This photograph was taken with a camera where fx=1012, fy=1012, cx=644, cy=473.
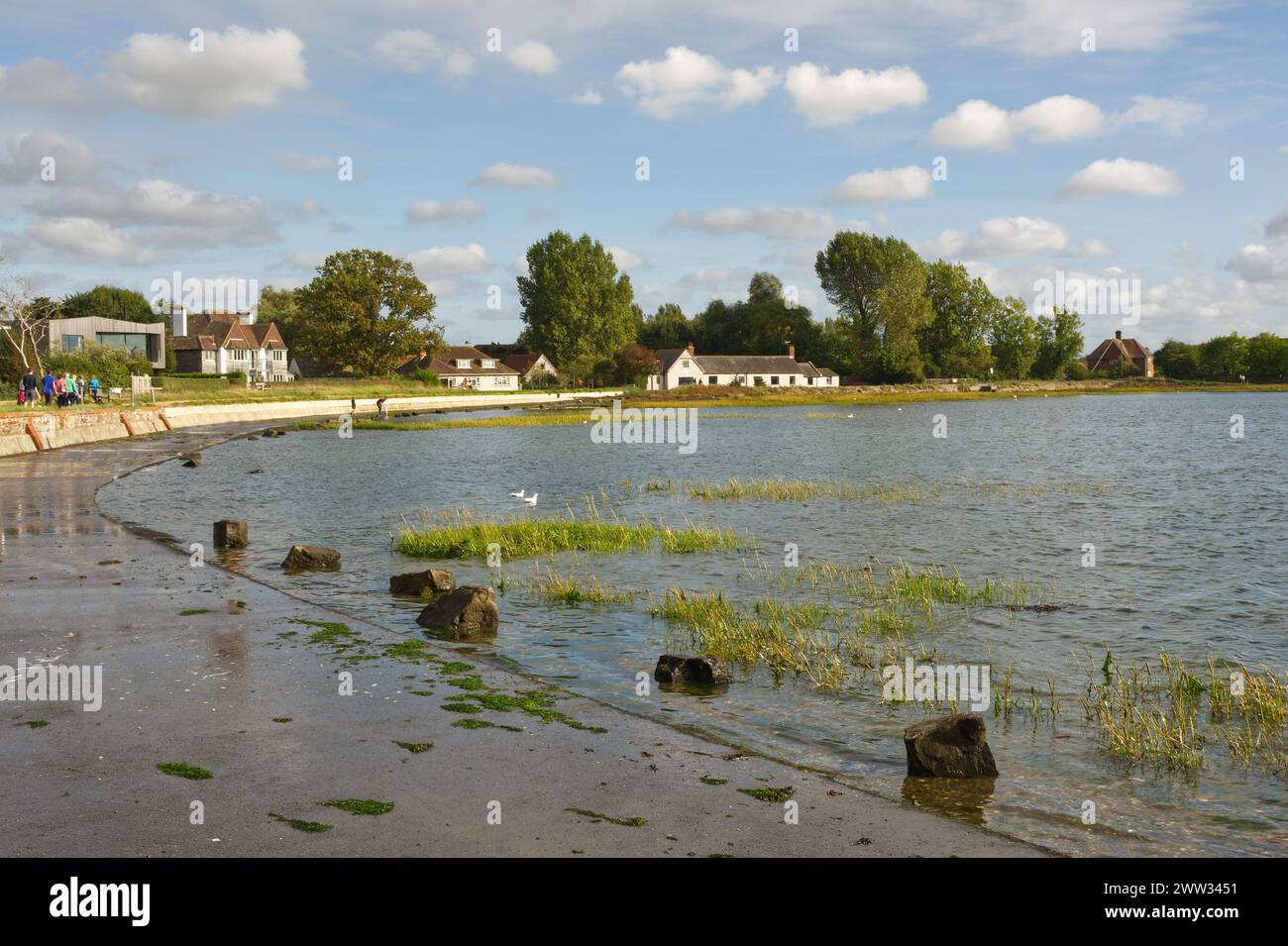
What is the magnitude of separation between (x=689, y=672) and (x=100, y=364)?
3173 inches

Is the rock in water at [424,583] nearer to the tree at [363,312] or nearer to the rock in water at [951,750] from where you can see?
the rock in water at [951,750]

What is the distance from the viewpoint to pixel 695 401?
13588 centimetres

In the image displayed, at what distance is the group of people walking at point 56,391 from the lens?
58656 millimetres

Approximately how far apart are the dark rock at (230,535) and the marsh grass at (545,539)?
369 cm

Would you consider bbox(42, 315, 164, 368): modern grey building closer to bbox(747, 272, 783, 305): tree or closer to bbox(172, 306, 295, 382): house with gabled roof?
bbox(172, 306, 295, 382): house with gabled roof

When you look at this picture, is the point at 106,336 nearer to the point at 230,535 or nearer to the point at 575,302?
the point at 575,302

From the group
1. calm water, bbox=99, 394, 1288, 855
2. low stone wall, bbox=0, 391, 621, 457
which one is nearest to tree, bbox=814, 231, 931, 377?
low stone wall, bbox=0, 391, 621, 457

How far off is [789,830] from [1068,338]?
661 ft

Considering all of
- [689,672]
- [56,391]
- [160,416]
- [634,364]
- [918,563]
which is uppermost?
[634,364]

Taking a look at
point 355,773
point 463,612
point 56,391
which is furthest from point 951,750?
point 56,391

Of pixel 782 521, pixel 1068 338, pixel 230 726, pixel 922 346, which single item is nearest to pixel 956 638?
pixel 230 726

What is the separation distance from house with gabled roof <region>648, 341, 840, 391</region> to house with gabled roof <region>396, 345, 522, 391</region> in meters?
27.0

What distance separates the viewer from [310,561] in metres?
21.5
